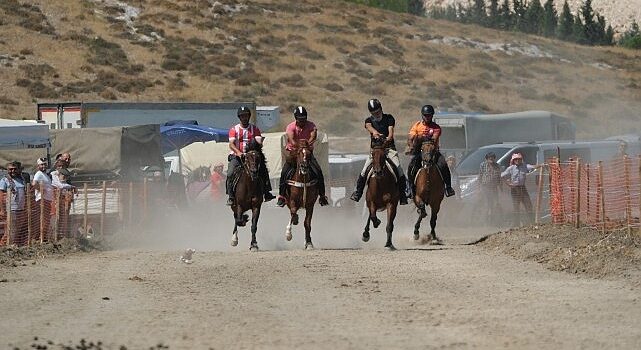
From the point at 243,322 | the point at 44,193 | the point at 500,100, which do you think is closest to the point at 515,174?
the point at 44,193

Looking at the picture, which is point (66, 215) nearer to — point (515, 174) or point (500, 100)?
point (515, 174)

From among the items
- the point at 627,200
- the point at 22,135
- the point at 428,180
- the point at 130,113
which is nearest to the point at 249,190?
the point at 428,180

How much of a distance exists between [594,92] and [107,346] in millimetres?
80082

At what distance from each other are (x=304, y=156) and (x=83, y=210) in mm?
7277

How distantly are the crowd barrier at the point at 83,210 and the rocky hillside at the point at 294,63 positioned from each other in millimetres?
34342

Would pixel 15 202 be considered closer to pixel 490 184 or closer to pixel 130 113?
pixel 490 184

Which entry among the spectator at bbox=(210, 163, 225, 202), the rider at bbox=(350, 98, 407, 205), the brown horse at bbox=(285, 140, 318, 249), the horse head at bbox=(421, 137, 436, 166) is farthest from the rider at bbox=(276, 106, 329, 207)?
the spectator at bbox=(210, 163, 225, 202)

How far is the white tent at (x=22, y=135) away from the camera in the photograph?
29.7 metres

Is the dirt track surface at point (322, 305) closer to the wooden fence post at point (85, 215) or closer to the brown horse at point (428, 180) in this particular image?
the brown horse at point (428, 180)

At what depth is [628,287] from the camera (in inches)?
579

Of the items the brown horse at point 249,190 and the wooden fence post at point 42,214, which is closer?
the brown horse at point 249,190

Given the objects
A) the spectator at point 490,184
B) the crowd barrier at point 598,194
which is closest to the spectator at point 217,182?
the spectator at point 490,184

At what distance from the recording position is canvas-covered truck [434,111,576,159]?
4166cm

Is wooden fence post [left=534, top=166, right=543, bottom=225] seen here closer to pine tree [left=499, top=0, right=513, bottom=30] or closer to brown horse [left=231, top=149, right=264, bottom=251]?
brown horse [left=231, top=149, right=264, bottom=251]
